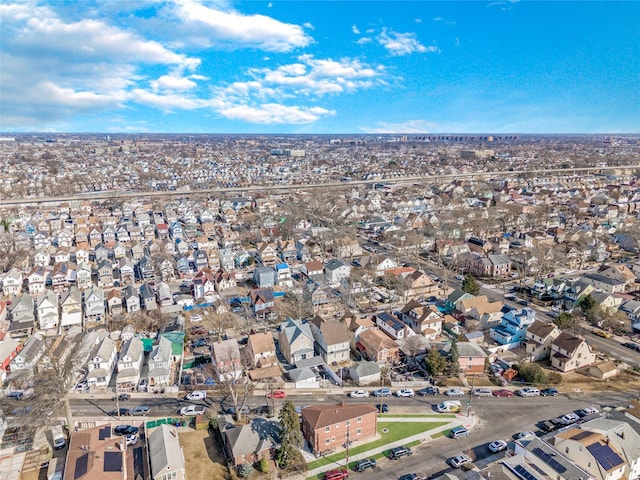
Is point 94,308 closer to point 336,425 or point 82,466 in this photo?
point 82,466

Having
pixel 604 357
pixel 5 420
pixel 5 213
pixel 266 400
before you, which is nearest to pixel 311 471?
pixel 266 400

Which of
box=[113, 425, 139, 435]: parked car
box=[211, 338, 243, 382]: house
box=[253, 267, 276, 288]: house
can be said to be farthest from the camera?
box=[253, 267, 276, 288]: house

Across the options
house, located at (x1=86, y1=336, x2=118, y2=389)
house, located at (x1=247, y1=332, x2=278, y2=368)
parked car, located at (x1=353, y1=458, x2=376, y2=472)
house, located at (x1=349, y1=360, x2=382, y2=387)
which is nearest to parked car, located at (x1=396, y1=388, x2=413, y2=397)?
house, located at (x1=349, y1=360, x2=382, y2=387)

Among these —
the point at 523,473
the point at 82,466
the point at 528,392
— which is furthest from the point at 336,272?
the point at 82,466

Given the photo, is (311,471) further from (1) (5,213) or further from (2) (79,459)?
(1) (5,213)

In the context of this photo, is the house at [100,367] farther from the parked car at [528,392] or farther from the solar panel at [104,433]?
the parked car at [528,392]

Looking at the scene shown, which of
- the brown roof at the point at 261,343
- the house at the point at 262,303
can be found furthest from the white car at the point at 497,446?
the house at the point at 262,303

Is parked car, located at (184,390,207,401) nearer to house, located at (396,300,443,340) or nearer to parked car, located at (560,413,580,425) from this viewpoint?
house, located at (396,300,443,340)
